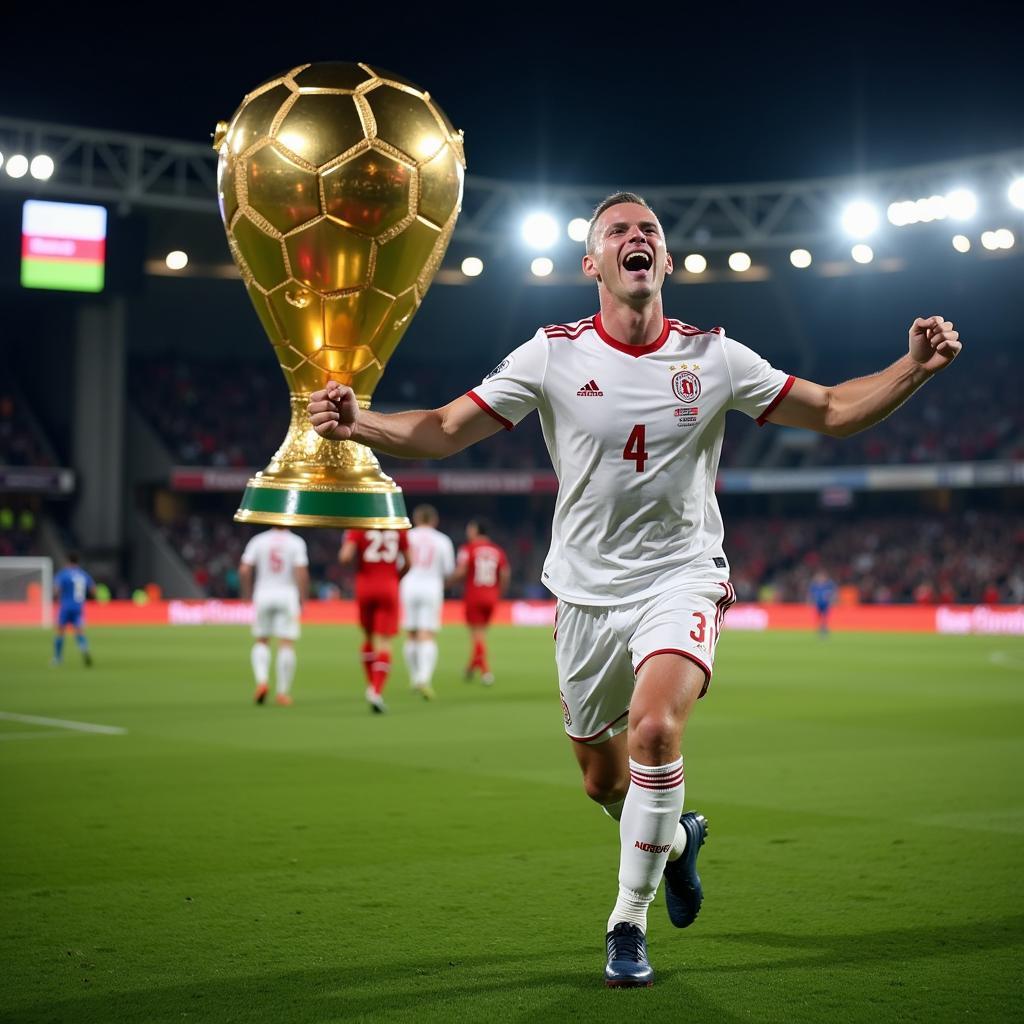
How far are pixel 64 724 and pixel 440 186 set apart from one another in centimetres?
971

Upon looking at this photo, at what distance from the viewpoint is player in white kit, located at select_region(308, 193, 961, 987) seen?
4664mm

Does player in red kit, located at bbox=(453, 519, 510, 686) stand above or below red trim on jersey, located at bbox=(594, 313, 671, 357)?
below

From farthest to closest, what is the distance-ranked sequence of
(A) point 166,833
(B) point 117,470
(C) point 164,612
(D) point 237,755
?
(B) point 117,470, (C) point 164,612, (D) point 237,755, (A) point 166,833

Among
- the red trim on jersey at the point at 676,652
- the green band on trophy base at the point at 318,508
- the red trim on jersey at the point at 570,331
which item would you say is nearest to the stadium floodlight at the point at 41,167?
the red trim on jersey at the point at 570,331

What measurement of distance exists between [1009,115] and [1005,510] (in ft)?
46.5

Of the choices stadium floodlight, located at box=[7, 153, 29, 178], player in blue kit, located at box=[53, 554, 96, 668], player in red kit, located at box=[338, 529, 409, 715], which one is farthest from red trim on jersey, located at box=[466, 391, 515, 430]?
stadium floodlight, located at box=[7, 153, 29, 178]

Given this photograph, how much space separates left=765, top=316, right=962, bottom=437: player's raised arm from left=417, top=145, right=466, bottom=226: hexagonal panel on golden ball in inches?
49.3

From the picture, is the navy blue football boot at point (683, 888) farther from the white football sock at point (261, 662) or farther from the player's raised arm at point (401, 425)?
the white football sock at point (261, 662)

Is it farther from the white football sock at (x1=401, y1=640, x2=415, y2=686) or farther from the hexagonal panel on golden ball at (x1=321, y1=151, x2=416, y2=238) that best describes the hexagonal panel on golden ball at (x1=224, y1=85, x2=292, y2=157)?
the white football sock at (x1=401, y1=640, x2=415, y2=686)

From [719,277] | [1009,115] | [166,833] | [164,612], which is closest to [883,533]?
[719,277]

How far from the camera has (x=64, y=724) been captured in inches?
518

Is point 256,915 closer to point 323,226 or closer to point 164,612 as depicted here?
point 323,226

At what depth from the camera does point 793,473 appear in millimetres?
47562

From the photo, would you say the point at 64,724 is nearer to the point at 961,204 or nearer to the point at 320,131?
the point at 320,131
